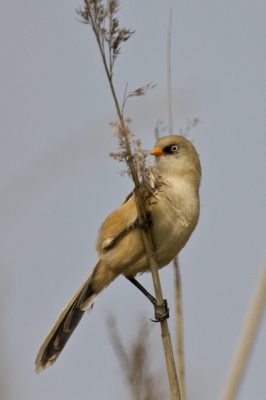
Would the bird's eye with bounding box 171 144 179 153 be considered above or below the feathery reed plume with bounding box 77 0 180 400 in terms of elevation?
above

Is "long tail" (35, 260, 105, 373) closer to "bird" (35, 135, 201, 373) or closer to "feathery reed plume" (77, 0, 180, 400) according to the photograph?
"bird" (35, 135, 201, 373)

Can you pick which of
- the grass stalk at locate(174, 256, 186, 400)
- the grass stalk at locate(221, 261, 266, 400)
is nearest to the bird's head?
the grass stalk at locate(174, 256, 186, 400)

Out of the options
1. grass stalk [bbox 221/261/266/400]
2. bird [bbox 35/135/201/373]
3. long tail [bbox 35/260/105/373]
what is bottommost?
grass stalk [bbox 221/261/266/400]

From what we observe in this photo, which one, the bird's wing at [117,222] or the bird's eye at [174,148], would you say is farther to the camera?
the bird's eye at [174,148]

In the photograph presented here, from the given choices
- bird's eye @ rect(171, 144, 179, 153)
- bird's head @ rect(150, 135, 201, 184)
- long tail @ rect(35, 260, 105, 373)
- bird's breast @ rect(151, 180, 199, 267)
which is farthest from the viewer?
bird's eye @ rect(171, 144, 179, 153)

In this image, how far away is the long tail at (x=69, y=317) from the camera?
142 inches

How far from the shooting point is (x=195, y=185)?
3.88 meters

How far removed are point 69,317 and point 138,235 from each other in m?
0.81

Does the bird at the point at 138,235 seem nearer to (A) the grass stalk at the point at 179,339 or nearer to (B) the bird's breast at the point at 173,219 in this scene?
(B) the bird's breast at the point at 173,219

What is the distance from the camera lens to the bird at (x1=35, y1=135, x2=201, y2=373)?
3508 mm

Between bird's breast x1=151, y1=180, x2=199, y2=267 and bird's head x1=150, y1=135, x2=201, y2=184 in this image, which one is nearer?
bird's breast x1=151, y1=180, x2=199, y2=267

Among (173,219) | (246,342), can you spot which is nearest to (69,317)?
(173,219)

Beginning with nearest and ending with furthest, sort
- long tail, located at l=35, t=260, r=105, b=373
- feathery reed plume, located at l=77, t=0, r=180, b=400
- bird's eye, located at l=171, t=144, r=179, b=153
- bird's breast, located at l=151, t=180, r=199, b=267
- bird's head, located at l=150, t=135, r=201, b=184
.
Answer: feathery reed plume, located at l=77, t=0, r=180, b=400, bird's breast, located at l=151, t=180, r=199, b=267, long tail, located at l=35, t=260, r=105, b=373, bird's head, located at l=150, t=135, r=201, b=184, bird's eye, located at l=171, t=144, r=179, b=153

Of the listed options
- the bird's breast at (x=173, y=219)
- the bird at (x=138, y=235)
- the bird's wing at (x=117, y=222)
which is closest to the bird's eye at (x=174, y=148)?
the bird at (x=138, y=235)
